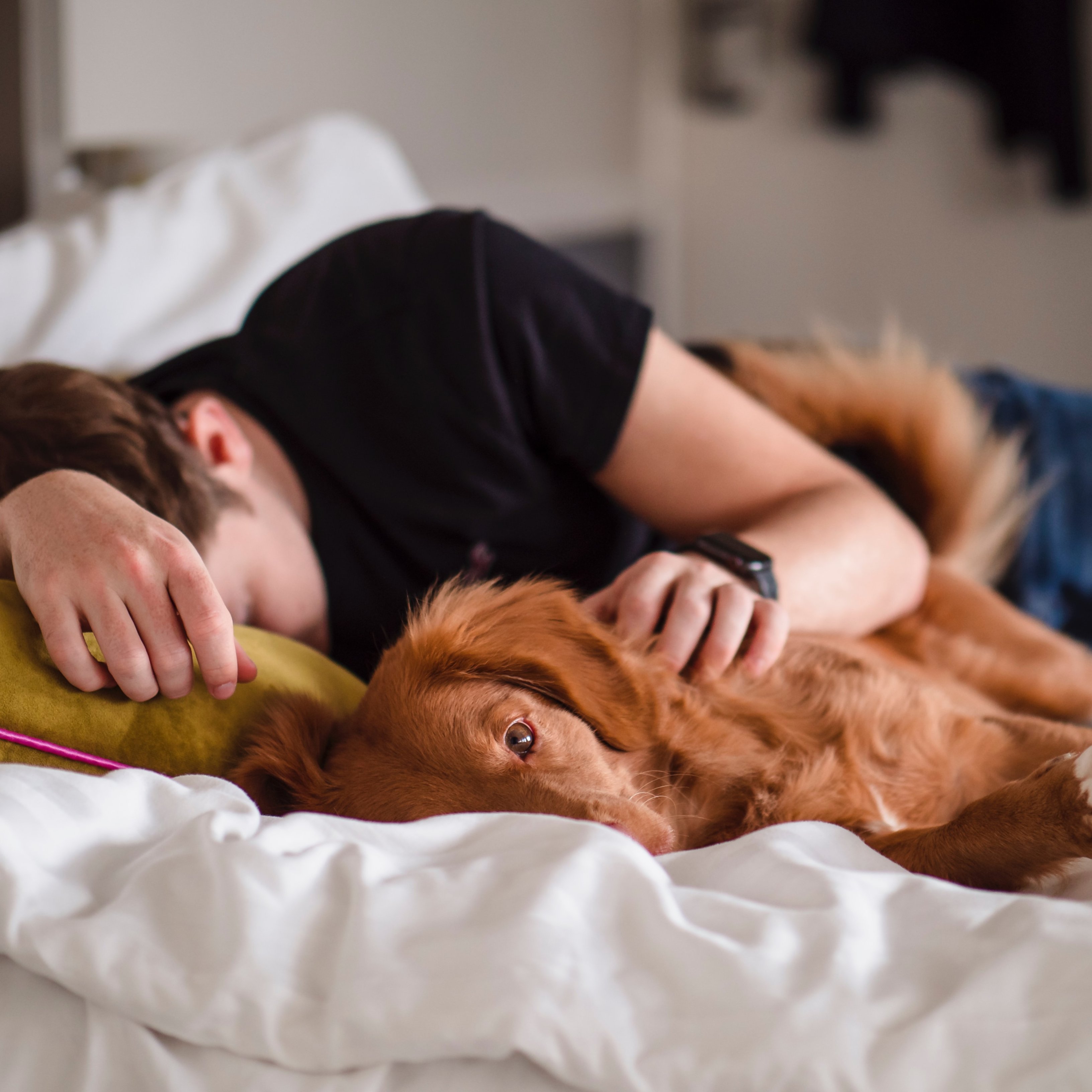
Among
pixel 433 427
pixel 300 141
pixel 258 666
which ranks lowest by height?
pixel 258 666

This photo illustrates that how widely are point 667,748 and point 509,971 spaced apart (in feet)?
1.48

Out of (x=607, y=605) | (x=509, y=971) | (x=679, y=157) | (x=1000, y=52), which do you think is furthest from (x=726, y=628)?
(x=679, y=157)

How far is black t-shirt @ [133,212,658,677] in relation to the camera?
1.30 m

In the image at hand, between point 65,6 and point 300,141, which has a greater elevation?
point 65,6

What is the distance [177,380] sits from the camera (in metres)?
1.41

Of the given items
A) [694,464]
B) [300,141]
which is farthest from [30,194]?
[694,464]

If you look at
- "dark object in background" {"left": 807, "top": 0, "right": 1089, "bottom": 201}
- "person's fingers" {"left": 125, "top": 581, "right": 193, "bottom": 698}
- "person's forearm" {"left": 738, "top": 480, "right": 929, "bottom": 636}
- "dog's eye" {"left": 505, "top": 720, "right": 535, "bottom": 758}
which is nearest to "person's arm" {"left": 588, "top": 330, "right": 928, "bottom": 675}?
"person's forearm" {"left": 738, "top": 480, "right": 929, "bottom": 636}

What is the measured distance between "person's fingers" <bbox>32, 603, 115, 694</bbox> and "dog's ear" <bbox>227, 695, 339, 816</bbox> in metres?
0.15

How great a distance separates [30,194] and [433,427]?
1867 millimetres

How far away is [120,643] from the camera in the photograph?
81cm

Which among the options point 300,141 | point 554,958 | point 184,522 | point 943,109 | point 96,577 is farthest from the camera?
point 943,109

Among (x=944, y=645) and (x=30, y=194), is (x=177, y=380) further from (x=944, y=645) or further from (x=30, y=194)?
(x=30, y=194)

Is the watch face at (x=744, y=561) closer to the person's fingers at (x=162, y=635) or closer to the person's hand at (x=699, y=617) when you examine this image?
the person's hand at (x=699, y=617)

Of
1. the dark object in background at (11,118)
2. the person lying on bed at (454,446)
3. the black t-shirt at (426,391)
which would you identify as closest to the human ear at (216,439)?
the person lying on bed at (454,446)
